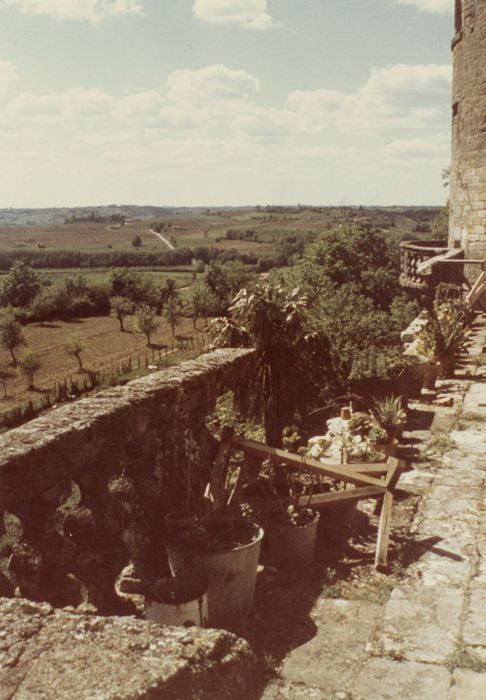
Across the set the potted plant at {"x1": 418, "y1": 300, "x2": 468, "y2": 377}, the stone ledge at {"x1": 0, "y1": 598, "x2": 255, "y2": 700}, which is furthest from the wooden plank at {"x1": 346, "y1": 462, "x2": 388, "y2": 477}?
the potted plant at {"x1": 418, "y1": 300, "x2": 468, "y2": 377}

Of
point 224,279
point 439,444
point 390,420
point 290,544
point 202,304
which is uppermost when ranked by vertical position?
point 390,420

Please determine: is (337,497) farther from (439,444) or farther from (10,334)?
(10,334)

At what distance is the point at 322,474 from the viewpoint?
5.29 m

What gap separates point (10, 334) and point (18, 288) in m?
28.8

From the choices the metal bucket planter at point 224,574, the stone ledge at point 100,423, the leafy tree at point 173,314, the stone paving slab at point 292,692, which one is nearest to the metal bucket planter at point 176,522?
the metal bucket planter at point 224,574

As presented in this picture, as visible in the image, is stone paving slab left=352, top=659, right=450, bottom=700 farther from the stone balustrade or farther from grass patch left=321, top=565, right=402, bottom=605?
the stone balustrade

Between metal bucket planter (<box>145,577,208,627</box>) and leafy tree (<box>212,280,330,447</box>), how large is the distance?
2633 mm

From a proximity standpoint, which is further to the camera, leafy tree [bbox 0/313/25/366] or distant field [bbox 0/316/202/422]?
leafy tree [bbox 0/313/25/366]

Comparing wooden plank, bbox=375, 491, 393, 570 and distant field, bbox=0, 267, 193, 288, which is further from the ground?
wooden plank, bbox=375, 491, 393, 570

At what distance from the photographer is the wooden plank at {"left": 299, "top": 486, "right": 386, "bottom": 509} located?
4945 mm

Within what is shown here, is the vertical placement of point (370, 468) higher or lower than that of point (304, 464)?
lower

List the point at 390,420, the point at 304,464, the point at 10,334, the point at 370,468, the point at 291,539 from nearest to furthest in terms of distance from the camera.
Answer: the point at 291,539 → the point at 304,464 → the point at 370,468 → the point at 390,420 → the point at 10,334

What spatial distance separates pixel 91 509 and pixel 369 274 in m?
35.0

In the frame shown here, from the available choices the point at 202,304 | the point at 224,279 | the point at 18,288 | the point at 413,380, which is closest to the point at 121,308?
the point at 202,304
